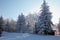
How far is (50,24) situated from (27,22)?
20322mm

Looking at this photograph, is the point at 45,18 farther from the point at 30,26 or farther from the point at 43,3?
the point at 30,26

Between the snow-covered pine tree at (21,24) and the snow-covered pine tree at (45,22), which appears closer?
the snow-covered pine tree at (45,22)

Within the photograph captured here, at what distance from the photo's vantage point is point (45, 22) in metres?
25.4

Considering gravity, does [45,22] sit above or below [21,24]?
above

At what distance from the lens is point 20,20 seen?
148 ft

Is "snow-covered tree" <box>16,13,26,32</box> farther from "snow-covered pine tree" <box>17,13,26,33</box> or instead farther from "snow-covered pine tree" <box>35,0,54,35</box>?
"snow-covered pine tree" <box>35,0,54,35</box>

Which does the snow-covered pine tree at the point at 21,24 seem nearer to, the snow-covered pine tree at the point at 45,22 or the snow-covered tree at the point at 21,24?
the snow-covered tree at the point at 21,24

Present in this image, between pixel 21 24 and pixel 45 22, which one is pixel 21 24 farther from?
pixel 45 22

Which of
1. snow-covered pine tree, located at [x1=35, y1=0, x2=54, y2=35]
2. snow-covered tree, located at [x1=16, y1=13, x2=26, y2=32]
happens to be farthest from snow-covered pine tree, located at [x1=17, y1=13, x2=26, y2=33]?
snow-covered pine tree, located at [x1=35, y1=0, x2=54, y2=35]

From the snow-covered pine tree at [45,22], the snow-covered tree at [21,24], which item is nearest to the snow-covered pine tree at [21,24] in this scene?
the snow-covered tree at [21,24]

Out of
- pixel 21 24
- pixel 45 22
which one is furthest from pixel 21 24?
pixel 45 22

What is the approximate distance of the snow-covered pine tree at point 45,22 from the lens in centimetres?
2497

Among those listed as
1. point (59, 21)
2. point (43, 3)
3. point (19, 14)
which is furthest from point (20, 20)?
point (43, 3)

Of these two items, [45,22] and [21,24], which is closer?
[45,22]
